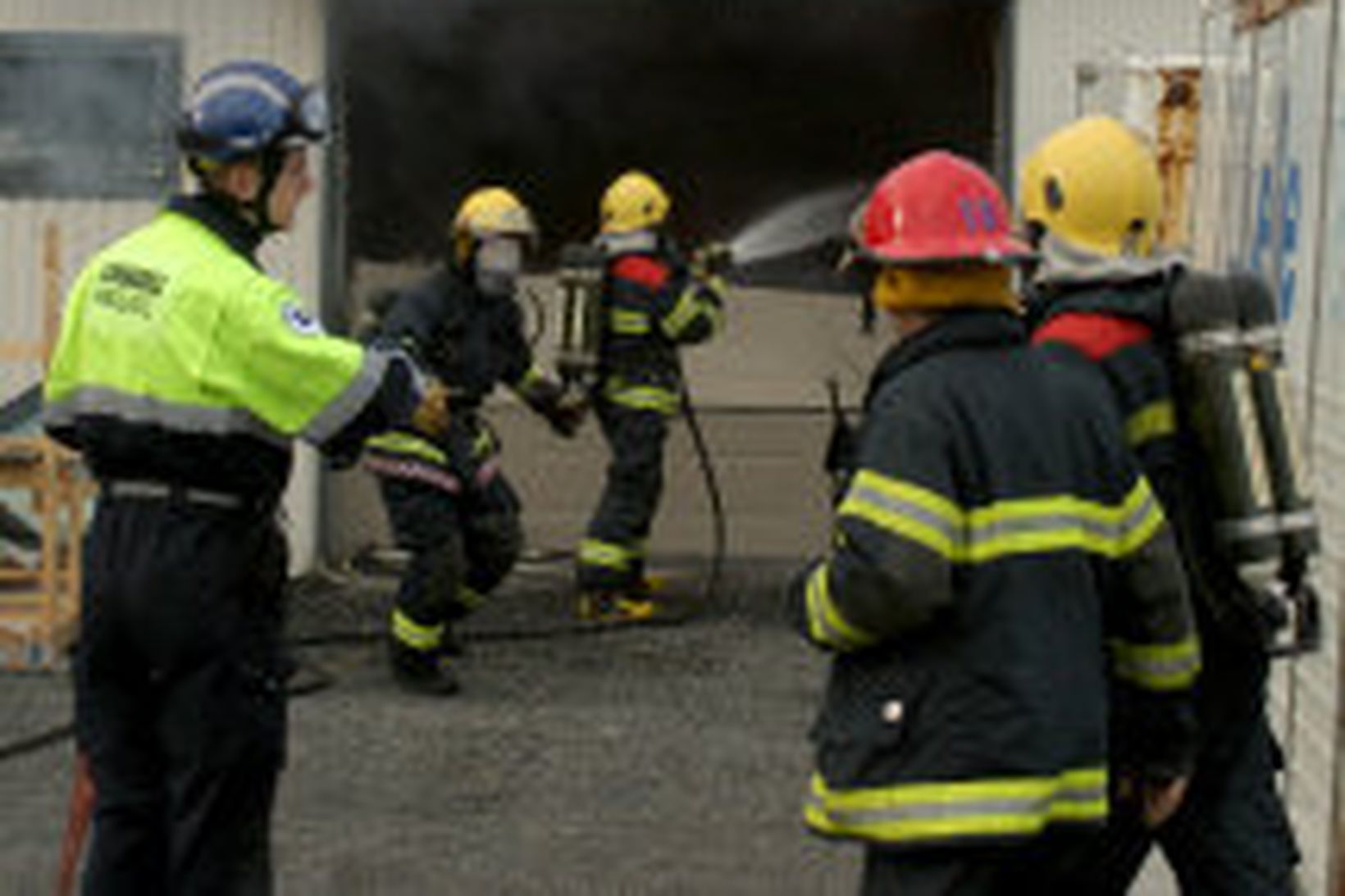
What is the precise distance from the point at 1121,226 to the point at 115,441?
200 cm

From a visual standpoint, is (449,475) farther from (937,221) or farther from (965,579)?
(965,579)

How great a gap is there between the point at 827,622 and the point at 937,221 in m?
0.68

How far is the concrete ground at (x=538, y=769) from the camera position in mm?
6191

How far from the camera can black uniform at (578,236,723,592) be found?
1008 cm

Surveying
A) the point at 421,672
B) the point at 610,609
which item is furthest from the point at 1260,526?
the point at 610,609

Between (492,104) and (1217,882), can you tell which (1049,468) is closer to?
(1217,882)

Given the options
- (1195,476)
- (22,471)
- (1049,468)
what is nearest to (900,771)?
(1049,468)

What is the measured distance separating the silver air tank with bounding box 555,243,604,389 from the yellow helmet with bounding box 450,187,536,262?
3.66 ft

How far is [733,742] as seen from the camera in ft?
25.6

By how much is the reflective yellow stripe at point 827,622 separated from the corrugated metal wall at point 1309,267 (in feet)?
5.21

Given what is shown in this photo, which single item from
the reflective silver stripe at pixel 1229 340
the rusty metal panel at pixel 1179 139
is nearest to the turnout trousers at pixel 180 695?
the reflective silver stripe at pixel 1229 340

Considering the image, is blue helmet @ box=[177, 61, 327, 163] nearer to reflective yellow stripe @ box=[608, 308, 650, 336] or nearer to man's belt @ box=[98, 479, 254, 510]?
man's belt @ box=[98, 479, 254, 510]

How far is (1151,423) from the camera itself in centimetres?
403

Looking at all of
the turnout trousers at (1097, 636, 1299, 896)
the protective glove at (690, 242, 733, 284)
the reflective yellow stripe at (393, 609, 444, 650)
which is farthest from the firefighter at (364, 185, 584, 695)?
the turnout trousers at (1097, 636, 1299, 896)
